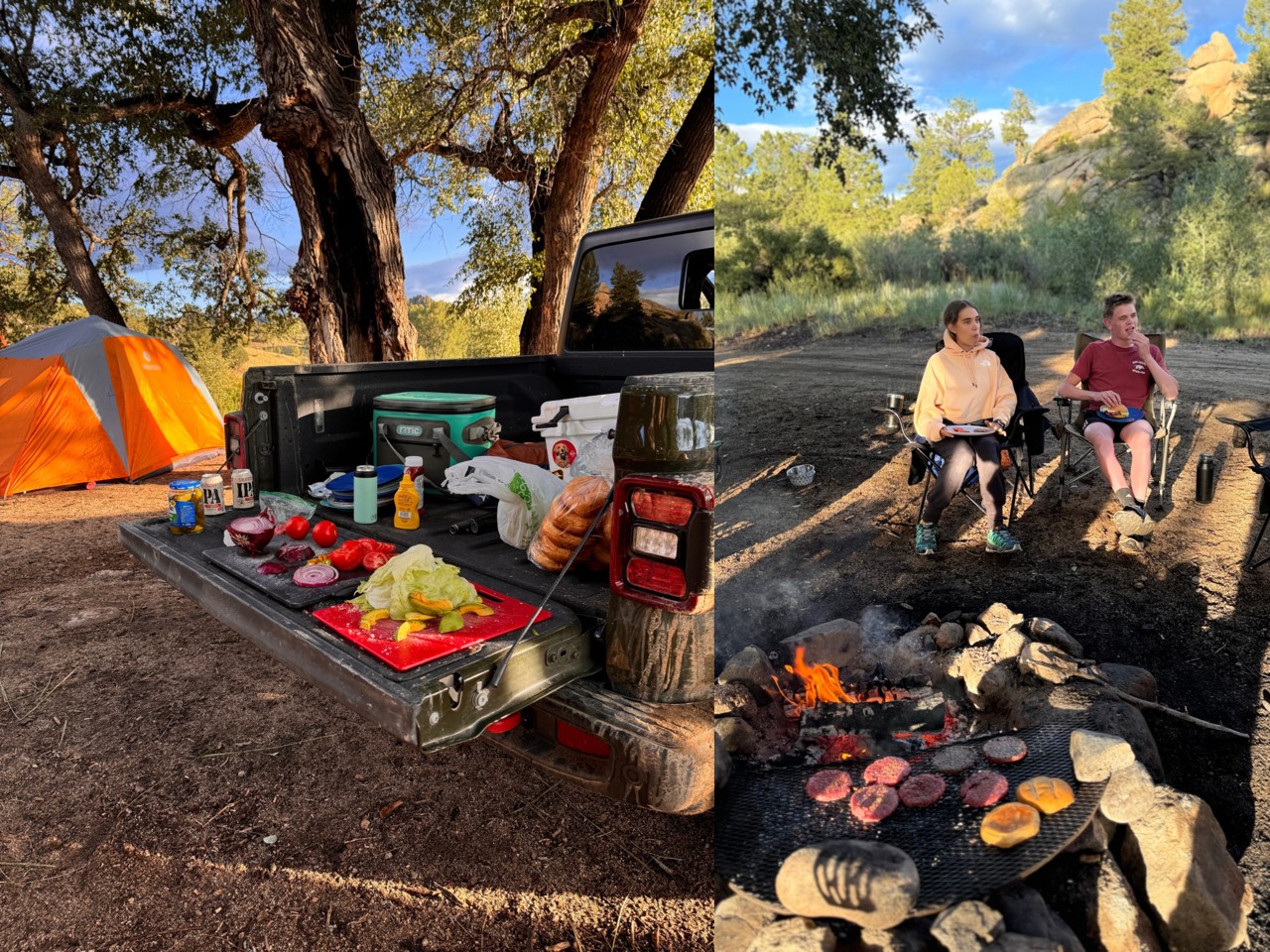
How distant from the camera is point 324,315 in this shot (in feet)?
21.2

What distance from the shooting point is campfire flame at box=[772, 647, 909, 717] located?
2.02 m

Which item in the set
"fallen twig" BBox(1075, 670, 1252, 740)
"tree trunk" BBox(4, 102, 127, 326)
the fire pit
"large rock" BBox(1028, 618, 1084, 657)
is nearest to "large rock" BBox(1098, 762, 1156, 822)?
the fire pit

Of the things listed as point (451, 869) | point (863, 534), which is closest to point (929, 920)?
point (451, 869)

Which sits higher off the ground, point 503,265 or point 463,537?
point 503,265

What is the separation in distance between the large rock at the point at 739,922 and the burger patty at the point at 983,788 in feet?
1.66

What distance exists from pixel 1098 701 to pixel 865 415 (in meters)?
2.55

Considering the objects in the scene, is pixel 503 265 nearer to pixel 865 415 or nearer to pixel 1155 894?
pixel 865 415

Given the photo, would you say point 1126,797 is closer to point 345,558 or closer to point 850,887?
point 850,887

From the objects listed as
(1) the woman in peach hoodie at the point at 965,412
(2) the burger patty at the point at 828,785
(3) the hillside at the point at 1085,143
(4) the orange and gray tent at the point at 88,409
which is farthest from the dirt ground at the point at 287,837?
(4) the orange and gray tent at the point at 88,409

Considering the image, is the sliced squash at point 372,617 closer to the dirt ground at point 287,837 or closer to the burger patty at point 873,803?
the dirt ground at point 287,837

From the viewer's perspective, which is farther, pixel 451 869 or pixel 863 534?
pixel 863 534

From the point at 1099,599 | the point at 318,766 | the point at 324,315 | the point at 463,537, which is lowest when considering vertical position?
the point at 318,766

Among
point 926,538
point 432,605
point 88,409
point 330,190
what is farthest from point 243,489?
point 88,409

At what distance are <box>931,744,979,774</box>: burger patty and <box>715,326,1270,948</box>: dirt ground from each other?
532 millimetres
